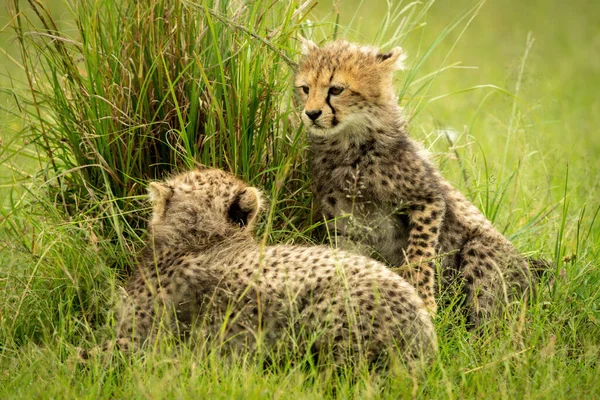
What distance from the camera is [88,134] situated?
382cm

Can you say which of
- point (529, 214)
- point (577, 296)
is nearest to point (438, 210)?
point (577, 296)

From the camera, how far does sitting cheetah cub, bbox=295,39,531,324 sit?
3.82 metres

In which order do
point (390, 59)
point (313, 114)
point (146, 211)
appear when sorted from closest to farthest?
1. point (313, 114)
2. point (146, 211)
3. point (390, 59)

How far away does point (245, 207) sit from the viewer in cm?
343

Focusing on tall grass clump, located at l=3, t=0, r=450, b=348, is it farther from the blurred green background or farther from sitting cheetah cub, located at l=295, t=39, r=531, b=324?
the blurred green background

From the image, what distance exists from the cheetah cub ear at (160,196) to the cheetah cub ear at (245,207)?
0.86 ft

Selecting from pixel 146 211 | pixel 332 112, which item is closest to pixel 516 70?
pixel 332 112

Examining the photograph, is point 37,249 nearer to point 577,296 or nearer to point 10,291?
point 10,291

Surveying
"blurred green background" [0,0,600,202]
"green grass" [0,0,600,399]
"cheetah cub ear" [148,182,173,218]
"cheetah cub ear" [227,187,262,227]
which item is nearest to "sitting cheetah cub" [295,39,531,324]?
"green grass" [0,0,600,399]

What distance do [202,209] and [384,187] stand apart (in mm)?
946

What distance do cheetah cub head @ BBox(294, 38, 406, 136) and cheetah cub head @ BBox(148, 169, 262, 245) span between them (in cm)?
56

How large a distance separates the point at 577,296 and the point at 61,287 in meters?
2.29

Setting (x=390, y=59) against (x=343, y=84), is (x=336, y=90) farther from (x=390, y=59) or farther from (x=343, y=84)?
(x=390, y=59)

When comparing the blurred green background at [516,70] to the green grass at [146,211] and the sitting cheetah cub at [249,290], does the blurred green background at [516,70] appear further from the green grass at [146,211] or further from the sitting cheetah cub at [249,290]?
the sitting cheetah cub at [249,290]
